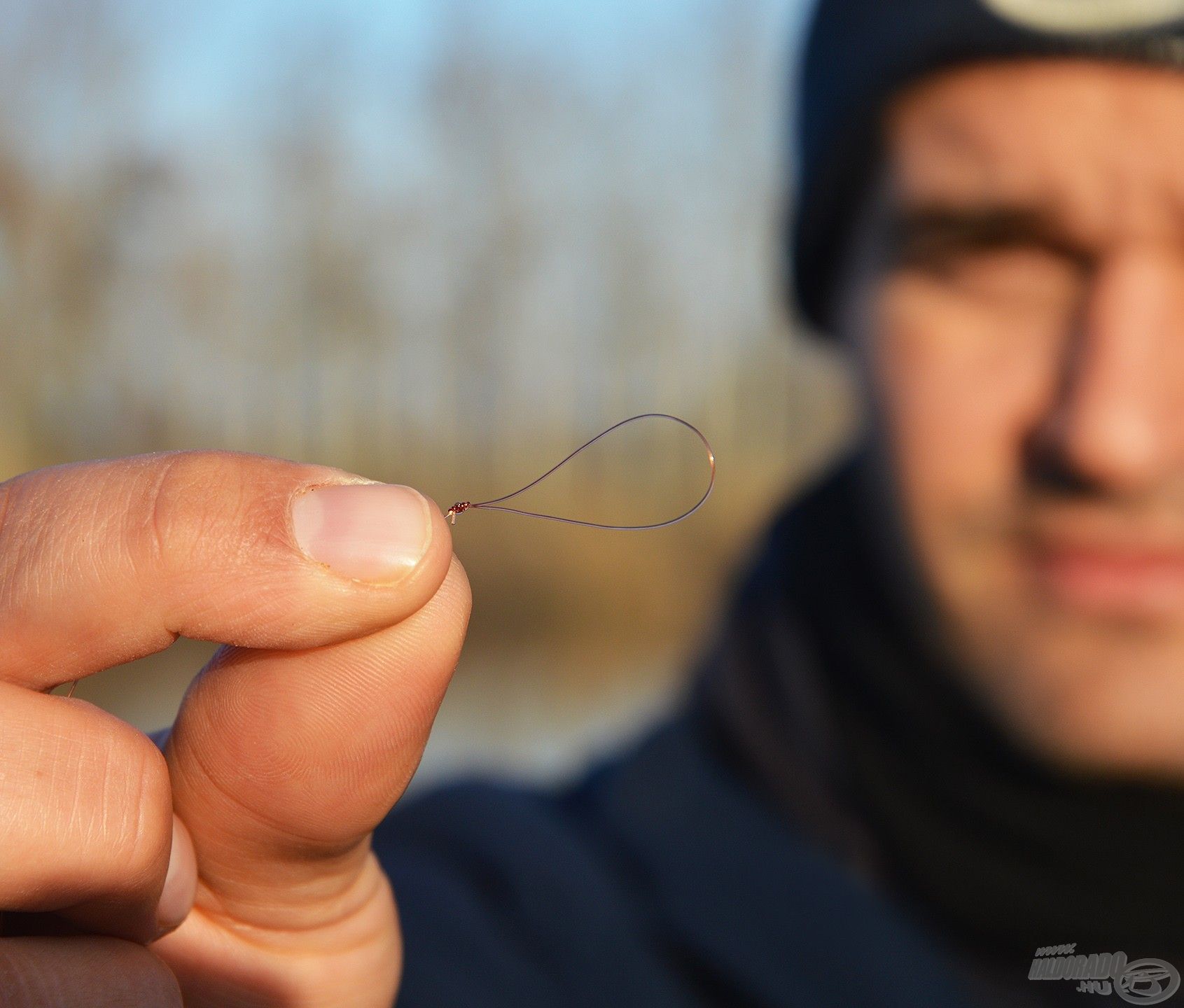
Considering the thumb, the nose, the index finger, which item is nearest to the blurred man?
the nose

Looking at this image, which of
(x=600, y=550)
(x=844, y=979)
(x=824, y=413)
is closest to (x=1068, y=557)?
(x=844, y=979)

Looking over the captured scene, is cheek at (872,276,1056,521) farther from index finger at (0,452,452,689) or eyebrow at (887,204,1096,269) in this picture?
index finger at (0,452,452,689)

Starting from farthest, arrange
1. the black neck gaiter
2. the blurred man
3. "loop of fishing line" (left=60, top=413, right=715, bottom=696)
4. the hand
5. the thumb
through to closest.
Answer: the black neck gaiter → the blurred man → "loop of fishing line" (left=60, top=413, right=715, bottom=696) → the thumb → the hand

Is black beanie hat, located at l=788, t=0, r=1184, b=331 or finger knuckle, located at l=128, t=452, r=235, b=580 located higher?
black beanie hat, located at l=788, t=0, r=1184, b=331

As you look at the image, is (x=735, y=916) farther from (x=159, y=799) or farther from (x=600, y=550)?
(x=600, y=550)

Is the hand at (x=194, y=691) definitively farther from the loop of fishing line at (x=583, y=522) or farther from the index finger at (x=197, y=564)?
the loop of fishing line at (x=583, y=522)
